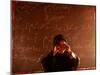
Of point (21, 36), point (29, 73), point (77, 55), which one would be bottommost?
point (29, 73)

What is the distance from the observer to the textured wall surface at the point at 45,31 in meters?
2.16

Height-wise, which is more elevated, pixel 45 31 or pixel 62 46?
pixel 45 31

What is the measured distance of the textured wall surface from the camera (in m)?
2.16

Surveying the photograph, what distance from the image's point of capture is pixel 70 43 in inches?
92.4

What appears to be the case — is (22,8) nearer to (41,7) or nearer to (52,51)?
(41,7)

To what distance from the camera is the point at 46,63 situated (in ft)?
7.37

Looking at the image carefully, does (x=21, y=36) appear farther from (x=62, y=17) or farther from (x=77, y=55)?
(x=77, y=55)

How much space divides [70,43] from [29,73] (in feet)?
1.90

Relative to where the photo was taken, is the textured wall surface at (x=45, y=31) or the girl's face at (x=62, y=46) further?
the girl's face at (x=62, y=46)

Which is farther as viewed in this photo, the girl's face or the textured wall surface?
the girl's face

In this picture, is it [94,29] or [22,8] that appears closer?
[22,8]

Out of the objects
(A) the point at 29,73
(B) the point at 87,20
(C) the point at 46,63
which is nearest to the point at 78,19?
(B) the point at 87,20

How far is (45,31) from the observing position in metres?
2.26

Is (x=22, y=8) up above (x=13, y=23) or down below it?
above
